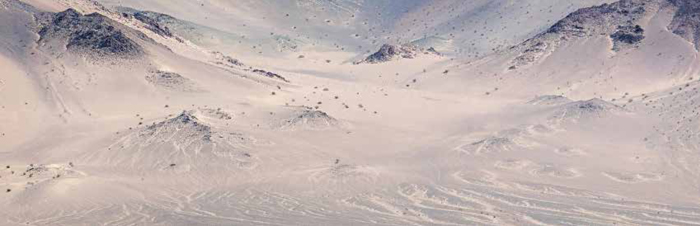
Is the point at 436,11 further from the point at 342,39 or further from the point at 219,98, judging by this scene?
the point at 219,98

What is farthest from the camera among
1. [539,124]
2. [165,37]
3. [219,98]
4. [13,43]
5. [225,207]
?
[165,37]

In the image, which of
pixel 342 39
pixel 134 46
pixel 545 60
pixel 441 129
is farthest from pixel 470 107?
pixel 342 39

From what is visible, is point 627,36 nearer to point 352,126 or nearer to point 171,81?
point 352,126

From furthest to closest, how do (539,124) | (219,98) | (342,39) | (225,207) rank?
1. (342,39)
2. (219,98)
3. (539,124)
4. (225,207)

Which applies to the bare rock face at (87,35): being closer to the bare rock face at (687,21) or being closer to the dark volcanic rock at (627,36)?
the dark volcanic rock at (627,36)

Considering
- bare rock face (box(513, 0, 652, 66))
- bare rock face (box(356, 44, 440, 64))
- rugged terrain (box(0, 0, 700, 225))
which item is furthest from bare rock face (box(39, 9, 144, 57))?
bare rock face (box(513, 0, 652, 66))

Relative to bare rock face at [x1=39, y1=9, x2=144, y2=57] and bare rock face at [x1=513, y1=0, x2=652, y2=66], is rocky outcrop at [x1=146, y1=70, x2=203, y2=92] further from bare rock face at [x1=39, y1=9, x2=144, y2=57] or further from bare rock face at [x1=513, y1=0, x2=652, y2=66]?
bare rock face at [x1=513, y1=0, x2=652, y2=66]
